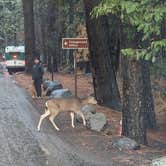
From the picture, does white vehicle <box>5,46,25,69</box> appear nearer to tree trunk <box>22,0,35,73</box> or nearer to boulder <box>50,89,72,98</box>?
tree trunk <box>22,0,35,73</box>

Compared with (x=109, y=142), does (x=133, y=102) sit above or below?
above

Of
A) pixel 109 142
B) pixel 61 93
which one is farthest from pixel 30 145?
pixel 61 93

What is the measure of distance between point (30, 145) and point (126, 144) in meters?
2.47

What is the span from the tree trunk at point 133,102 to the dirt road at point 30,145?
2.03 m

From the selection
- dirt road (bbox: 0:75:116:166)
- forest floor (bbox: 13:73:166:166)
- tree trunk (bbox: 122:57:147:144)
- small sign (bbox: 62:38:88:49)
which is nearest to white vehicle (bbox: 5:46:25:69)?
forest floor (bbox: 13:73:166:166)

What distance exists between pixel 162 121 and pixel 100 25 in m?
4.95

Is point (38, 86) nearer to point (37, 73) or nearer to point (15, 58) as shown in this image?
point (37, 73)

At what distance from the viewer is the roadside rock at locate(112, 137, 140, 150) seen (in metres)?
14.9

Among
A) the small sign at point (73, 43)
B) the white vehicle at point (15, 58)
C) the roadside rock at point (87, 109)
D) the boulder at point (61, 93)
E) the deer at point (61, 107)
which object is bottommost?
the white vehicle at point (15, 58)

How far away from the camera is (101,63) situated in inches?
930

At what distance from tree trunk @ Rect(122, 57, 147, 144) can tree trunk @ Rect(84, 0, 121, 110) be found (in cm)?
725

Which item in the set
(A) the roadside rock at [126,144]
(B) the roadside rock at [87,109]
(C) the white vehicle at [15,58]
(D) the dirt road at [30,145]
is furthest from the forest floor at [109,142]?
(C) the white vehicle at [15,58]

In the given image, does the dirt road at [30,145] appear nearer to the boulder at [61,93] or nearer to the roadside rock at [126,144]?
the roadside rock at [126,144]

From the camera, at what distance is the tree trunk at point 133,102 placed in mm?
15844
